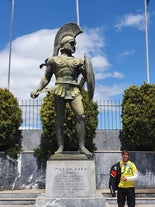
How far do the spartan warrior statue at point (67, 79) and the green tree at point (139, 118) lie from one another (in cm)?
742

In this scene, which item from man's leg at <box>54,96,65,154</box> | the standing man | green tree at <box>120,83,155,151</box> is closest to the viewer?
the standing man

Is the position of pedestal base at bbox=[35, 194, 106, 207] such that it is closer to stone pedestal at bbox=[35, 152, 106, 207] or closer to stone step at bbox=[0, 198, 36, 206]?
stone pedestal at bbox=[35, 152, 106, 207]

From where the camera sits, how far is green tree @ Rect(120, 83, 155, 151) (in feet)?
45.9

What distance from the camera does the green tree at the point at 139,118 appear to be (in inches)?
551

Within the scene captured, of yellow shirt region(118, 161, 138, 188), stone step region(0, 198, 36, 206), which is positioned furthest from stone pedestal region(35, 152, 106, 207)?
stone step region(0, 198, 36, 206)

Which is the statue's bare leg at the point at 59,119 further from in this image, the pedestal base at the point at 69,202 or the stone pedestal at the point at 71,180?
the pedestal base at the point at 69,202

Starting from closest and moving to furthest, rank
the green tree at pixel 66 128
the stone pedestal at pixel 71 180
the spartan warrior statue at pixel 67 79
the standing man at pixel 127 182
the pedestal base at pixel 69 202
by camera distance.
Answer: the standing man at pixel 127 182, the pedestal base at pixel 69 202, the stone pedestal at pixel 71 180, the spartan warrior statue at pixel 67 79, the green tree at pixel 66 128

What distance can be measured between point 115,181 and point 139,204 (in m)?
4.50

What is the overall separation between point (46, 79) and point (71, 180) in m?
2.36

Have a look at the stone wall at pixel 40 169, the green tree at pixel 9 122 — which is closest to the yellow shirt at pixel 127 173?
the stone wall at pixel 40 169

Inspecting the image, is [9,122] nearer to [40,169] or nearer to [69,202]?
[40,169]

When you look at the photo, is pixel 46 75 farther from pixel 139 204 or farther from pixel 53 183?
pixel 139 204

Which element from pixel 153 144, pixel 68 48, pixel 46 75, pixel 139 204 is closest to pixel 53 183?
pixel 46 75

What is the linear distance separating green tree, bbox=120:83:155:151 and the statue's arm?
295 inches
